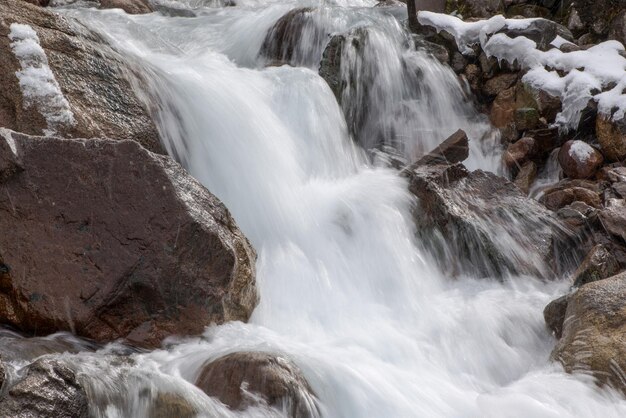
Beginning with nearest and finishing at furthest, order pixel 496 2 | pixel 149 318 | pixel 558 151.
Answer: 1. pixel 149 318
2. pixel 558 151
3. pixel 496 2

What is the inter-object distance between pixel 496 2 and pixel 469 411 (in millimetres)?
7057

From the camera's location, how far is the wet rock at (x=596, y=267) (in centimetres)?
536

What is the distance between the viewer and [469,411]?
3830 mm

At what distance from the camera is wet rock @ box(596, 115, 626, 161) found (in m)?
7.14

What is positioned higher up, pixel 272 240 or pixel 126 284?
pixel 126 284

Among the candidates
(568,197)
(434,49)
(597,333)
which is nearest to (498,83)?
(434,49)

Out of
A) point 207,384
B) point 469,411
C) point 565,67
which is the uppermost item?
point 565,67

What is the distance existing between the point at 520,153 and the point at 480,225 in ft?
6.67

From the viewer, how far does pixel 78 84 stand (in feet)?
17.1

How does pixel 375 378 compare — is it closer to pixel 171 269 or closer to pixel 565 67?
pixel 171 269

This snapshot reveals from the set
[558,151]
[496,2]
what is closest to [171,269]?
[558,151]

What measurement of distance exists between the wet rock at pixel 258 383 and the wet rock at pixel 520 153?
4613 mm

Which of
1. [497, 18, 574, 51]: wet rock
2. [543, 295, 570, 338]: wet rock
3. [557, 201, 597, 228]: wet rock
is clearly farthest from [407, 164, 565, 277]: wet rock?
[497, 18, 574, 51]: wet rock

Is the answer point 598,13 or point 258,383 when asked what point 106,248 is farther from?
point 598,13
